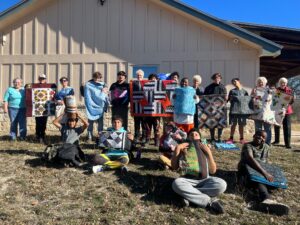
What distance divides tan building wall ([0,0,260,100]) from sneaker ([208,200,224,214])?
715 cm

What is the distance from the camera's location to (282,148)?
9.25 m

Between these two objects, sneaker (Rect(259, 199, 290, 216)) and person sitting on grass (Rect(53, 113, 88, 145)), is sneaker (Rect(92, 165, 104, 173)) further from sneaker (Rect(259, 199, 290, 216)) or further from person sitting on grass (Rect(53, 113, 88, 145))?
sneaker (Rect(259, 199, 290, 216))

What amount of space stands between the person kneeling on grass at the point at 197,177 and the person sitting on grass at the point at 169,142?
0.43 metres

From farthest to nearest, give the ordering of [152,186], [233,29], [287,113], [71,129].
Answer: [233,29] → [287,113] → [71,129] → [152,186]

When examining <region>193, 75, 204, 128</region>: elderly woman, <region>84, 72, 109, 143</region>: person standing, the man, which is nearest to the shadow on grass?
the man

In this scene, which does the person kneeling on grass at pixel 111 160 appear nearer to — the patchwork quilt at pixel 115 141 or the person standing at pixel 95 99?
the patchwork quilt at pixel 115 141

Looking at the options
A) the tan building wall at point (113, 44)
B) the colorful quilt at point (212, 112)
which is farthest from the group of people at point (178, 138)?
the tan building wall at point (113, 44)

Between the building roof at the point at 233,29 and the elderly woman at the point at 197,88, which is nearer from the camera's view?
the elderly woman at the point at 197,88

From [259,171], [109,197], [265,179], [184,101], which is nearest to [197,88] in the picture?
[184,101]

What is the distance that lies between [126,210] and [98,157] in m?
1.53

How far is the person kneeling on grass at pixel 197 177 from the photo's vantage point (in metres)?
5.28

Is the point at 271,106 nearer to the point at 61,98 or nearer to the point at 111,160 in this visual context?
the point at 111,160

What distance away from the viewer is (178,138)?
6621mm

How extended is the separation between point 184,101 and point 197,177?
9.09 feet
